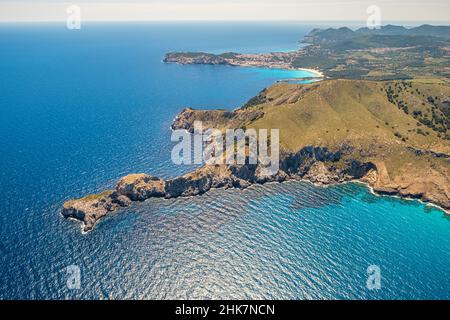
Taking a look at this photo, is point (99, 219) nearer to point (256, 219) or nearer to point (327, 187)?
point (256, 219)

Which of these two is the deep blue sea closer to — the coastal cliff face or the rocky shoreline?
the rocky shoreline

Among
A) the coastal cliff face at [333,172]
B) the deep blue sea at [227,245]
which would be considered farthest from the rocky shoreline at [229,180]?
the deep blue sea at [227,245]

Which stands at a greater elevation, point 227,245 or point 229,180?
point 229,180

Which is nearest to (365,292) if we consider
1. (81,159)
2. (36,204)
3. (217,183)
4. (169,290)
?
(169,290)

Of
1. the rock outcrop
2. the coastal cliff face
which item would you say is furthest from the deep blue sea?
the coastal cliff face

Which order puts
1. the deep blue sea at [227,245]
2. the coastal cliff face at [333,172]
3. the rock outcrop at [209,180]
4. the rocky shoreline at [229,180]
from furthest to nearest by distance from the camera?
the coastal cliff face at [333,172]
the rocky shoreline at [229,180]
the rock outcrop at [209,180]
the deep blue sea at [227,245]

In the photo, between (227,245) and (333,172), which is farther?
(333,172)

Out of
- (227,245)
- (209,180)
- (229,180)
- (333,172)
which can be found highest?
(333,172)

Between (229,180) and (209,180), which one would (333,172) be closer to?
(229,180)

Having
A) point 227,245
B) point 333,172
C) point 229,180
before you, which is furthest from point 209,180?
Result: point 333,172

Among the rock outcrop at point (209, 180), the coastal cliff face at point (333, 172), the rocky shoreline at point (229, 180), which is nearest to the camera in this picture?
the rock outcrop at point (209, 180)

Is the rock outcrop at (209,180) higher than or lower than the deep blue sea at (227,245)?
higher

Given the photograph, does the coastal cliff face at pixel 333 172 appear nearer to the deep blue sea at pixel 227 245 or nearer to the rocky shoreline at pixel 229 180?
the rocky shoreline at pixel 229 180
